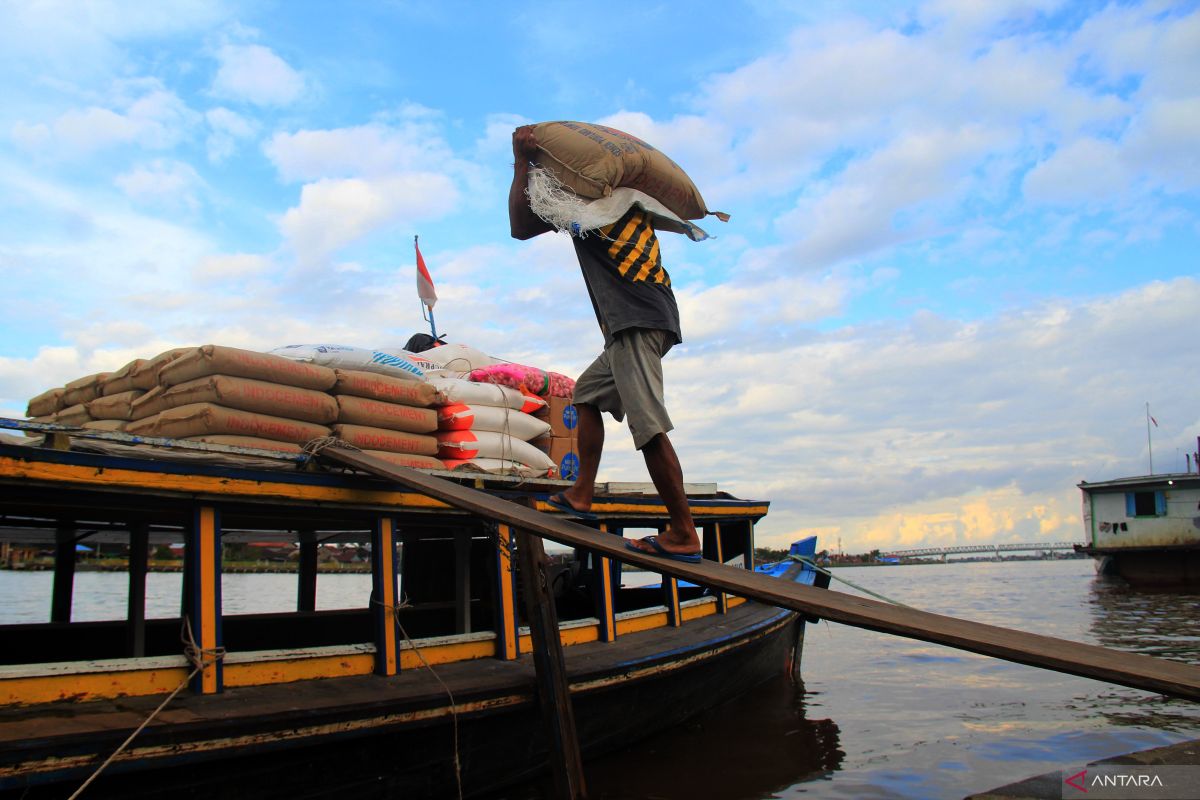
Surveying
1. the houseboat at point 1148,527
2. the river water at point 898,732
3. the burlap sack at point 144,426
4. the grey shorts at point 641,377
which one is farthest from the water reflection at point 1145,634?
the burlap sack at point 144,426

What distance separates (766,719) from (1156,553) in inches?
903

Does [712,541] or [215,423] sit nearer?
[215,423]

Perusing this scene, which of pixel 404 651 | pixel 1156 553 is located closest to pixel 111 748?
pixel 404 651

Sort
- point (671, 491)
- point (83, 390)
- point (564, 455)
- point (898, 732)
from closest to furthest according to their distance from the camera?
point (671, 491), point (83, 390), point (564, 455), point (898, 732)

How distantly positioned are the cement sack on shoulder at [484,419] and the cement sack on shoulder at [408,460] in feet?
1.43

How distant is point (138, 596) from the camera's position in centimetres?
427

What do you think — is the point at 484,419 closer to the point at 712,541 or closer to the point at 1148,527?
the point at 712,541

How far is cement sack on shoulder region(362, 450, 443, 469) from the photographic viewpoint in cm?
483

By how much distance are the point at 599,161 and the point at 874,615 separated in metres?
2.13

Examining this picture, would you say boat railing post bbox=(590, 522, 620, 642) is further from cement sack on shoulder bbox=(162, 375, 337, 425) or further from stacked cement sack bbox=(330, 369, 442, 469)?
cement sack on shoulder bbox=(162, 375, 337, 425)

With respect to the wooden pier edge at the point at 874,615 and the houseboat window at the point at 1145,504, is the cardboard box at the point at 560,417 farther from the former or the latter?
the houseboat window at the point at 1145,504

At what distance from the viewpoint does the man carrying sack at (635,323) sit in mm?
3422

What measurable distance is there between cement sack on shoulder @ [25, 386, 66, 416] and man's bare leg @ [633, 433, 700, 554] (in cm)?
456

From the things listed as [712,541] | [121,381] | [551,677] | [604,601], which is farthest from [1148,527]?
[121,381]
